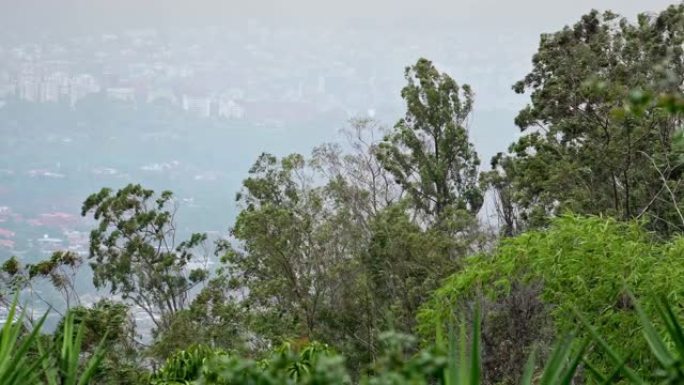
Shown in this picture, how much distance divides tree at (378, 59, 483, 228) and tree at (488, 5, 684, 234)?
8.08 feet

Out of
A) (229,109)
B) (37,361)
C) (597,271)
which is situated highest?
(229,109)

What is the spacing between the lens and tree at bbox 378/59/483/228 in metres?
16.5

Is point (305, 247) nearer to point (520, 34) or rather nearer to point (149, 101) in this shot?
point (149, 101)

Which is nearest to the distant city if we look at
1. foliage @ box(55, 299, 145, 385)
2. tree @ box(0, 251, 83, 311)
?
tree @ box(0, 251, 83, 311)

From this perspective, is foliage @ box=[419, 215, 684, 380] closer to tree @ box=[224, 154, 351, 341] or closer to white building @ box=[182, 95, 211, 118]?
tree @ box=[224, 154, 351, 341]

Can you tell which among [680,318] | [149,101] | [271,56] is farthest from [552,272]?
[271,56]

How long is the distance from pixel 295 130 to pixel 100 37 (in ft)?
161

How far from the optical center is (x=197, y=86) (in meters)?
115

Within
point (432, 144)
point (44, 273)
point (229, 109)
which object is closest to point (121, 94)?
point (229, 109)

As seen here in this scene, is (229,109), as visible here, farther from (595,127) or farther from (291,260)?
(595,127)

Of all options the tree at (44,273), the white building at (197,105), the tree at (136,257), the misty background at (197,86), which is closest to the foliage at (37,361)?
the tree at (44,273)

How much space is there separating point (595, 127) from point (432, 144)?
5.15 metres

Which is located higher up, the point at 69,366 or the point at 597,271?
the point at 597,271

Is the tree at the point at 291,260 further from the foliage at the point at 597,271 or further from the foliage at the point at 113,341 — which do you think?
the foliage at the point at 597,271
